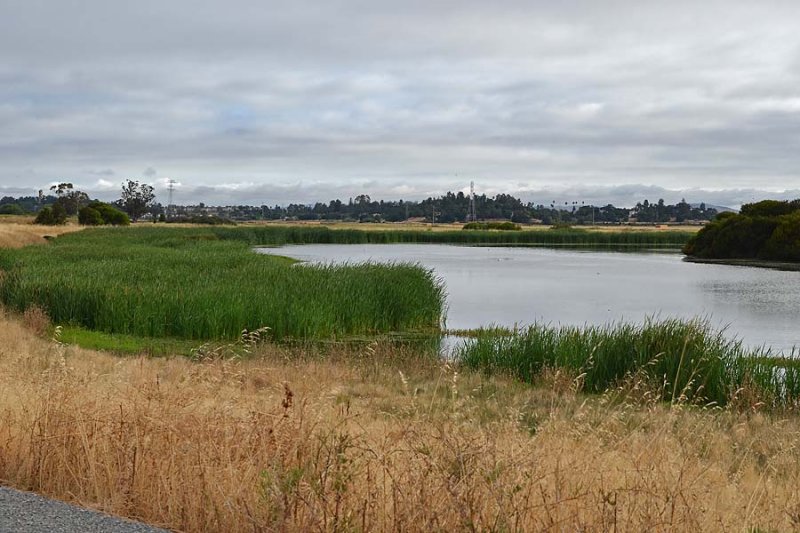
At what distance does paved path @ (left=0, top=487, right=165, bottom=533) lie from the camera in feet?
16.9

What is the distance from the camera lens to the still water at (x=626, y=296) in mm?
28609

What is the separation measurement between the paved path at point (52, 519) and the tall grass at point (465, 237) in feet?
302

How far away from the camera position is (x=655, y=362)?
15.4 meters

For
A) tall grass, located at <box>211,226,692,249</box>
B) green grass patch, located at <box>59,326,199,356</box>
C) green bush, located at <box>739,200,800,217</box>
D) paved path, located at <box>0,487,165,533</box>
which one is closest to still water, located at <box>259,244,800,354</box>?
green grass patch, located at <box>59,326,199,356</box>

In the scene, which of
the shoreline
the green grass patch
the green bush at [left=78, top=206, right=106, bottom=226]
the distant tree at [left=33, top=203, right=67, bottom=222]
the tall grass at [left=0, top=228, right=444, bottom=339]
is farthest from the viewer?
the green bush at [left=78, top=206, right=106, bottom=226]

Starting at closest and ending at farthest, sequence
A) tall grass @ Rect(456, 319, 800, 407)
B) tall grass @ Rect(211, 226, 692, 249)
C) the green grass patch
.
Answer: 1. tall grass @ Rect(456, 319, 800, 407)
2. the green grass patch
3. tall grass @ Rect(211, 226, 692, 249)

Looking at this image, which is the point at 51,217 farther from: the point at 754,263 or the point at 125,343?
the point at 125,343

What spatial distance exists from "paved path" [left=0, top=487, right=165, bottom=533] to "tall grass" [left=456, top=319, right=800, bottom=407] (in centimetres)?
1073

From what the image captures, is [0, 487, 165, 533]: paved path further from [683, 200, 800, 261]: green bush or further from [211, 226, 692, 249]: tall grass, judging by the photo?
[211, 226, 692, 249]: tall grass

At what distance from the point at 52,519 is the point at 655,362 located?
12330mm

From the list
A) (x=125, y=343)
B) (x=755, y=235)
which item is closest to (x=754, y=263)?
(x=755, y=235)

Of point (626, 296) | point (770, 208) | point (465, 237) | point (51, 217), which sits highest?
point (770, 208)

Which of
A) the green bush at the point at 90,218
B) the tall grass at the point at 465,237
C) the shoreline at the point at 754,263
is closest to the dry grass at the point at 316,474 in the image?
the shoreline at the point at 754,263

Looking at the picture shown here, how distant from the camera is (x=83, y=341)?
19344 mm
